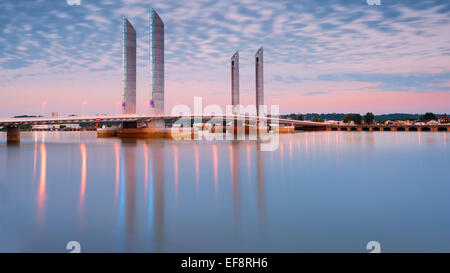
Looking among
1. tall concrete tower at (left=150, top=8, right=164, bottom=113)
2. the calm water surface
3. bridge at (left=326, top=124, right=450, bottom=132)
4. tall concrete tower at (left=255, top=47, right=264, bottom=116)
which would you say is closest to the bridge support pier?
tall concrete tower at (left=150, top=8, right=164, bottom=113)

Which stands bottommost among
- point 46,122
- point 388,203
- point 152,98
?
point 388,203

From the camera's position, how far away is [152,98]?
139 feet

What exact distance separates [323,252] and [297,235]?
2.79 ft

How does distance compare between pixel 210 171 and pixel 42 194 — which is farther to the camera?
pixel 210 171

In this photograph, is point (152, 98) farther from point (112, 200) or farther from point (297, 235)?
point (297, 235)

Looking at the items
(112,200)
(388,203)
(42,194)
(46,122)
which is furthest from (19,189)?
(46,122)

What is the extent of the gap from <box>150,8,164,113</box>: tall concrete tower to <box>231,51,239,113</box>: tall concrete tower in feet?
66.2

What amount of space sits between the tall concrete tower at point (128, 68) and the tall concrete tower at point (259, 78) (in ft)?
75.7

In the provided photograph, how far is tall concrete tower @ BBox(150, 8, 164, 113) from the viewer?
41844 millimetres

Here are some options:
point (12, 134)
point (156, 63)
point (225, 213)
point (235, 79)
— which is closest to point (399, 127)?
point (235, 79)

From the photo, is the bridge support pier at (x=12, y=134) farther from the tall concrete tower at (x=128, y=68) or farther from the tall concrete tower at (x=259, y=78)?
the tall concrete tower at (x=259, y=78)

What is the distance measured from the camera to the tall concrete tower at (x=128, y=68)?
46406 mm

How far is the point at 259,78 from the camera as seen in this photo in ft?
206

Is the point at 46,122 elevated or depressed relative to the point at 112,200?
elevated
